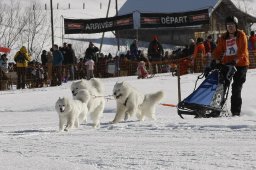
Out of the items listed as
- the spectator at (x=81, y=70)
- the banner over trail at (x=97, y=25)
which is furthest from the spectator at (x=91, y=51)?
the banner over trail at (x=97, y=25)

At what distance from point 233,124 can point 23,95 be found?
405 inches

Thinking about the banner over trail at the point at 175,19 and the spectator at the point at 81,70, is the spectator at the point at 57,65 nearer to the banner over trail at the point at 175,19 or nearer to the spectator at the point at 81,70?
the spectator at the point at 81,70

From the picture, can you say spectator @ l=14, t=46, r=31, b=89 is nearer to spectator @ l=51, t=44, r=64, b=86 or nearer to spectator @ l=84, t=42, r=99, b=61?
spectator @ l=51, t=44, r=64, b=86

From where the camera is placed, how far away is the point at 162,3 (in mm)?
52750

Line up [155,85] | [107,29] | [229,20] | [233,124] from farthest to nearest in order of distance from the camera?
[107,29], [155,85], [229,20], [233,124]

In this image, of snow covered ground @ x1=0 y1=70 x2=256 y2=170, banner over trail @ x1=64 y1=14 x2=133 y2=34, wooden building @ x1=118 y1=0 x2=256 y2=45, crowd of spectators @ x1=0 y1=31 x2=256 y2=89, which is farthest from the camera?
wooden building @ x1=118 y1=0 x2=256 y2=45

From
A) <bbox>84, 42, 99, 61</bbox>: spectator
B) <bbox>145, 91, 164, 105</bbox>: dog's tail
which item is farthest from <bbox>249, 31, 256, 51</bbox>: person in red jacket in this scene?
<bbox>145, 91, 164, 105</bbox>: dog's tail

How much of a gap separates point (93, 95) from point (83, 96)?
0.37 m

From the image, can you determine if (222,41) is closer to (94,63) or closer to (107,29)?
(94,63)

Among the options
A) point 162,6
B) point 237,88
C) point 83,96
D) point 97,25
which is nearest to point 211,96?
point 237,88

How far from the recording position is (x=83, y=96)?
27.2 ft

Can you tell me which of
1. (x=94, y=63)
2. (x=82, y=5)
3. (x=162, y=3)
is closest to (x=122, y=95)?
(x=94, y=63)

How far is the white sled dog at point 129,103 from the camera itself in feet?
28.4

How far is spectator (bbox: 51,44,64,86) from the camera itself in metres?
19.1
